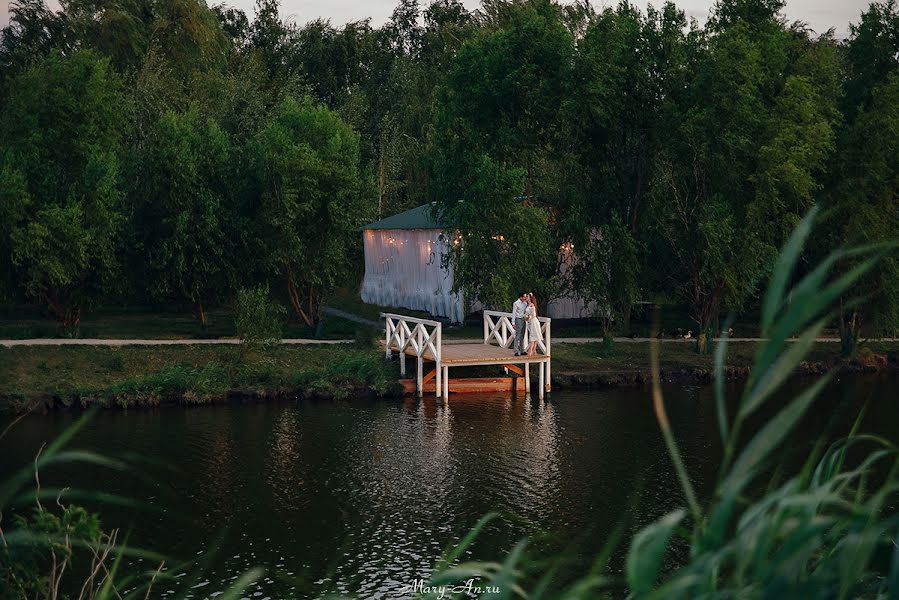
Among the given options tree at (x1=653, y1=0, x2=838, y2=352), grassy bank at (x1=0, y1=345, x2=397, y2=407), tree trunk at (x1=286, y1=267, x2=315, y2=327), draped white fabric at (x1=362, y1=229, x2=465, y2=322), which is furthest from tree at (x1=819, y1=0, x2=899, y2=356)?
tree trunk at (x1=286, y1=267, x2=315, y2=327)

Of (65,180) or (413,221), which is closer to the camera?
(65,180)

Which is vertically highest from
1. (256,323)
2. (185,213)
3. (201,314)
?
(185,213)

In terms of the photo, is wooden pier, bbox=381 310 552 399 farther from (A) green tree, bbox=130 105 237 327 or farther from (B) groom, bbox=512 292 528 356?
(A) green tree, bbox=130 105 237 327

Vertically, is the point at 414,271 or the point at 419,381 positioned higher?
the point at 414,271

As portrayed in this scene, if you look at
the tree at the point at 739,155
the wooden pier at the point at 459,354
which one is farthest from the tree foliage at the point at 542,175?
the wooden pier at the point at 459,354

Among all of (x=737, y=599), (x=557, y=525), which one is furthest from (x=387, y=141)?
(x=737, y=599)

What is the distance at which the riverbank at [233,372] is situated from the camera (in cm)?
2550

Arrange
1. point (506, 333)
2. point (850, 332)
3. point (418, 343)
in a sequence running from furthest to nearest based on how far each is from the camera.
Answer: point (850, 332) < point (506, 333) < point (418, 343)

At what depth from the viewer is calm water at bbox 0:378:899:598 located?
14766mm

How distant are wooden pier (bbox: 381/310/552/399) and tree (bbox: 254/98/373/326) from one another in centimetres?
457

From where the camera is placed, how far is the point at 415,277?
38.2 metres

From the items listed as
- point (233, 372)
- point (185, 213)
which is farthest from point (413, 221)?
point (233, 372)

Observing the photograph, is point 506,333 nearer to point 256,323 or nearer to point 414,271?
point 256,323

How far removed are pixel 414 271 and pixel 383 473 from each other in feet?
63.9
